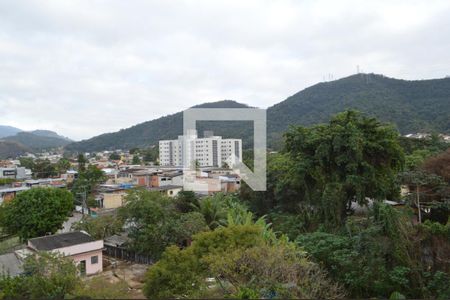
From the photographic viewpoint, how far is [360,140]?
1184 cm

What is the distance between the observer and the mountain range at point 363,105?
1935 inches

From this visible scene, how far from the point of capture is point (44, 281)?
7.39 m

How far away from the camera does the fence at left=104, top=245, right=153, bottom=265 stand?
1325cm

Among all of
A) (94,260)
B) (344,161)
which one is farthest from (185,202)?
(344,161)

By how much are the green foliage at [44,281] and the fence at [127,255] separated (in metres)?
5.11

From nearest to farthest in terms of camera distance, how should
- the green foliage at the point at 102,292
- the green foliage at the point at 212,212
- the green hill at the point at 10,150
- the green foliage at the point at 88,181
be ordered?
the green foliage at the point at 102,292 → the green foliage at the point at 212,212 → the green foliage at the point at 88,181 → the green hill at the point at 10,150

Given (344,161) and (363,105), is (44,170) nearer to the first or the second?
(344,161)

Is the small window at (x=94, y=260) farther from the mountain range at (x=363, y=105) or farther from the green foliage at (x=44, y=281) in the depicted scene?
the mountain range at (x=363, y=105)

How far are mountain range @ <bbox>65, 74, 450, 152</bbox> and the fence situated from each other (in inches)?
1195

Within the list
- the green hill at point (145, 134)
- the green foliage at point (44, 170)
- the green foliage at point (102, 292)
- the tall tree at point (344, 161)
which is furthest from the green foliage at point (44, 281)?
the green hill at point (145, 134)

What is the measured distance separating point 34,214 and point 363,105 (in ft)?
161

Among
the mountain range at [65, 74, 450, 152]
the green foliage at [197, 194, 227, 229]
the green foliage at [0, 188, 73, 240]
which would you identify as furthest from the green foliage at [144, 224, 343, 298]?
the mountain range at [65, 74, 450, 152]

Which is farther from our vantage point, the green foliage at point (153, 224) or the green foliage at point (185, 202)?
the green foliage at point (185, 202)

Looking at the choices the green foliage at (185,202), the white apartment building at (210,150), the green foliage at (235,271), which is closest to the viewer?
the green foliage at (235,271)
